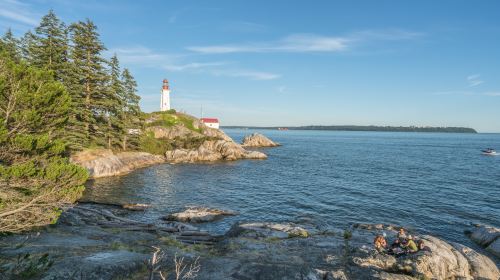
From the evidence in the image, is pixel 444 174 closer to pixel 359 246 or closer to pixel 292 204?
pixel 292 204

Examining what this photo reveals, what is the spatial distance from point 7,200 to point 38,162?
14.7ft

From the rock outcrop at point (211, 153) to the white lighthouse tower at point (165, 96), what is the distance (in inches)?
1342

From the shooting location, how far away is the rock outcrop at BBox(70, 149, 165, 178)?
45.4m

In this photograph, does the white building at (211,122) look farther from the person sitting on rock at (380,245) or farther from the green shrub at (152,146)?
the person sitting on rock at (380,245)

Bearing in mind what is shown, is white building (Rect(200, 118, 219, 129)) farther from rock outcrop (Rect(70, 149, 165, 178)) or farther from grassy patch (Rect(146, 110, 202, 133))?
rock outcrop (Rect(70, 149, 165, 178))

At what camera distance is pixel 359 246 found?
19.0m

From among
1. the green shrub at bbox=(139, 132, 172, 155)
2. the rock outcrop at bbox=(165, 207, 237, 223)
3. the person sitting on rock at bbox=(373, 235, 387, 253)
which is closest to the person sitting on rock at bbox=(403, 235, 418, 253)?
the person sitting on rock at bbox=(373, 235, 387, 253)

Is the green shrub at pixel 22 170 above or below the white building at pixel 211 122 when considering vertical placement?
below

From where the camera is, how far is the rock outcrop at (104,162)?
149 ft

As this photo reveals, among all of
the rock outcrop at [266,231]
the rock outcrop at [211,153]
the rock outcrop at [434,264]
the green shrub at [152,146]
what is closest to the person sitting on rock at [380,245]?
the rock outcrop at [434,264]

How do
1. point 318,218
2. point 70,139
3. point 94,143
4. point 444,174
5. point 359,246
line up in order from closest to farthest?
point 359,246
point 318,218
point 70,139
point 94,143
point 444,174

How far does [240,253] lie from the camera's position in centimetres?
1794

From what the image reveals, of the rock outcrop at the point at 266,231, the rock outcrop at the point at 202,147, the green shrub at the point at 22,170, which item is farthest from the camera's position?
the rock outcrop at the point at 202,147

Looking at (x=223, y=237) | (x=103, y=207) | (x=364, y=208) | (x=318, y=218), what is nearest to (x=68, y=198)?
(x=223, y=237)
